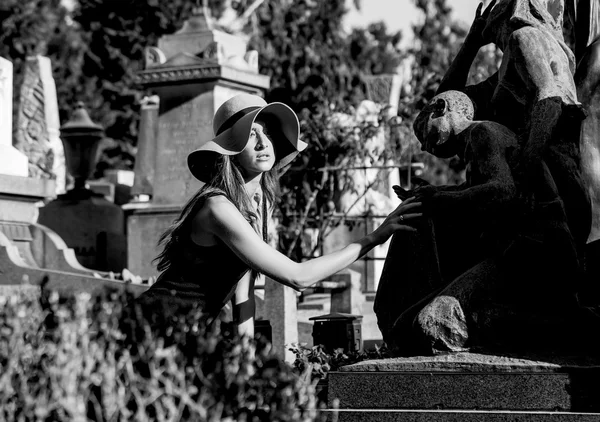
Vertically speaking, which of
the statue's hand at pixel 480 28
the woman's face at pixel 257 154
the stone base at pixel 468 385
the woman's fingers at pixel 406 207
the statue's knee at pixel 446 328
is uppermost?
the statue's hand at pixel 480 28

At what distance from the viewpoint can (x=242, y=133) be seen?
18.4ft

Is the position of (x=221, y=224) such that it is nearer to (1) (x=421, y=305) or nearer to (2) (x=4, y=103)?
(1) (x=421, y=305)

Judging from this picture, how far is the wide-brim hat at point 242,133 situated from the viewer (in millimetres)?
5602

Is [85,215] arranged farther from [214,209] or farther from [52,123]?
[214,209]

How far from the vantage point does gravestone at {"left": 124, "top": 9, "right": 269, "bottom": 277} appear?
698 inches

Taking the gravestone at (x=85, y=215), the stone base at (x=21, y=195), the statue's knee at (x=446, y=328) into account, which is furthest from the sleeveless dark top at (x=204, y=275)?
the gravestone at (x=85, y=215)

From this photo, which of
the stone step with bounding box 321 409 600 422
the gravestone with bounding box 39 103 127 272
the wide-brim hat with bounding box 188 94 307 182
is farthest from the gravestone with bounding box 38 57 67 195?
the wide-brim hat with bounding box 188 94 307 182

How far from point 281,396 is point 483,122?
115 inches

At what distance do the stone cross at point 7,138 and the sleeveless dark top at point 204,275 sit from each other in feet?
35.8

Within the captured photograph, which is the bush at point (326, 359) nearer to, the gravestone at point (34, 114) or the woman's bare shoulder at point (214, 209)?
the woman's bare shoulder at point (214, 209)

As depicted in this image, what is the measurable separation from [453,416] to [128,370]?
8.03 ft

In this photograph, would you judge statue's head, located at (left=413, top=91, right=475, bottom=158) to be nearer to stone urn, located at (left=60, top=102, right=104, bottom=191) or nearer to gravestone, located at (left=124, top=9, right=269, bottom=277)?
gravestone, located at (left=124, top=9, right=269, bottom=277)

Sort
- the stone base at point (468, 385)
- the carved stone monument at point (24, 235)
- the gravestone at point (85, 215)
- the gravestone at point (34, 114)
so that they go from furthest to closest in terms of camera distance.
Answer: the gravestone at point (34, 114), the gravestone at point (85, 215), the carved stone monument at point (24, 235), the stone base at point (468, 385)

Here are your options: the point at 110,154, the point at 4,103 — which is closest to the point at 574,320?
the point at 4,103
